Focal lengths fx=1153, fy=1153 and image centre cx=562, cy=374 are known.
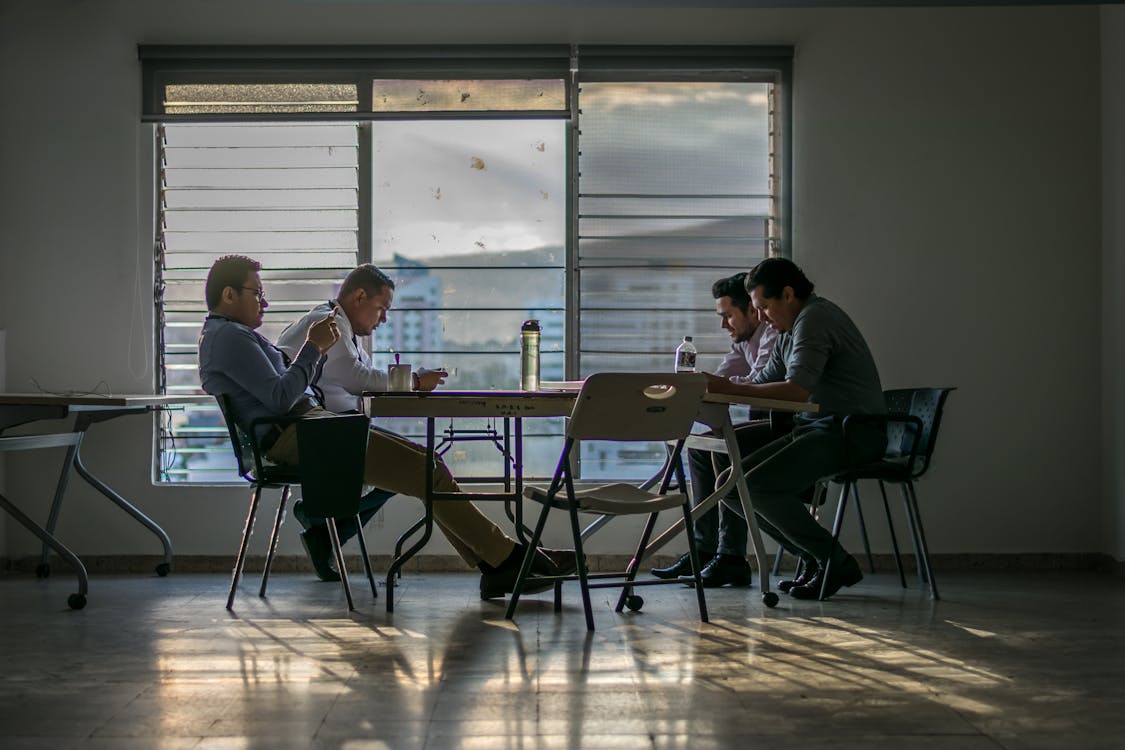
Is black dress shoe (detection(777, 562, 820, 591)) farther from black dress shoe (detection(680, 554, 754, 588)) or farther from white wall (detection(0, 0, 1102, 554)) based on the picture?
white wall (detection(0, 0, 1102, 554))

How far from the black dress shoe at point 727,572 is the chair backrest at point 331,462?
153 centimetres

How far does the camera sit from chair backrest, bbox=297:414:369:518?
13.6ft

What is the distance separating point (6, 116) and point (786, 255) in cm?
386

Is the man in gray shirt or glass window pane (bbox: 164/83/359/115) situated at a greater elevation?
glass window pane (bbox: 164/83/359/115)

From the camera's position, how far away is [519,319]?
5.66 meters

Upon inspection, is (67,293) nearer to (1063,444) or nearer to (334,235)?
(334,235)

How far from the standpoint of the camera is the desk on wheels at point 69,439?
439 centimetres

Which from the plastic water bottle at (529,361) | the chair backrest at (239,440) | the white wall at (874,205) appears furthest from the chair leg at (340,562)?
the white wall at (874,205)

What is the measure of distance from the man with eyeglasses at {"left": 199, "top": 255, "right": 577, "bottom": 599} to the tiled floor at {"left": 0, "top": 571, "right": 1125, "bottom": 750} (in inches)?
7.2

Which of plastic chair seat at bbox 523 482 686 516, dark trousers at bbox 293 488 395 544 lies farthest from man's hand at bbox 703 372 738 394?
dark trousers at bbox 293 488 395 544

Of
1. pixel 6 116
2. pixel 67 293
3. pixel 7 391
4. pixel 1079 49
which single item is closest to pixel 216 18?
pixel 6 116

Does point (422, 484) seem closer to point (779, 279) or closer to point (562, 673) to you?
point (562, 673)

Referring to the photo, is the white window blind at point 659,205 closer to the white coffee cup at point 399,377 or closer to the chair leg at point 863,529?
the chair leg at point 863,529

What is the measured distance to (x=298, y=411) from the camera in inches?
180
